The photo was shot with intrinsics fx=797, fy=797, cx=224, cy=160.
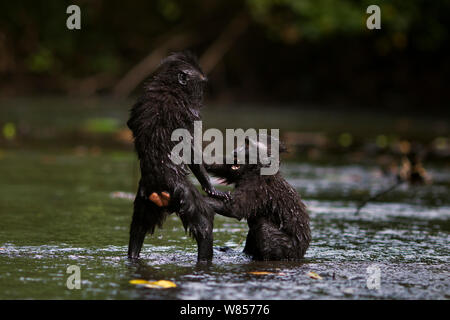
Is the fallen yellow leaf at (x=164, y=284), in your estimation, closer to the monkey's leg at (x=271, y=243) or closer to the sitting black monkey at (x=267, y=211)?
the sitting black monkey at (x=267, y=211)

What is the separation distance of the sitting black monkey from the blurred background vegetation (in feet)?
41.4

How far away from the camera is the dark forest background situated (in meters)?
23.6

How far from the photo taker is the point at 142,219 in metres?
5.19

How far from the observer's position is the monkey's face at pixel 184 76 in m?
5.11

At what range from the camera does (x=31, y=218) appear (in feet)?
22.8

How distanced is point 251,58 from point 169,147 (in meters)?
22.8

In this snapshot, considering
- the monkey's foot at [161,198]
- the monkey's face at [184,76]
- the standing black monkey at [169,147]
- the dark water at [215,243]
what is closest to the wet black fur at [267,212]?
the dark water at [215,243]

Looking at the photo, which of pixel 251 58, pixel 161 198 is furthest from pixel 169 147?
pixel 251 58

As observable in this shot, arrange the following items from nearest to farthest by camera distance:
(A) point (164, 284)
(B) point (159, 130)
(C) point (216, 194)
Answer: (A) point (164, 284) → (B) point (159, 130) → (C) point (216, 194)

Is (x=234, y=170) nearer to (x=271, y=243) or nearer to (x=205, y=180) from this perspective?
(x=205, y=180)

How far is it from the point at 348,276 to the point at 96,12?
82.8ft

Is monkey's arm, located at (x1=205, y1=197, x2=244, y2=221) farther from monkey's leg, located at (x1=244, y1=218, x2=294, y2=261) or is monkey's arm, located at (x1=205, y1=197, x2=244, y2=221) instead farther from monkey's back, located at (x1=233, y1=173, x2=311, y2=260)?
monkey's leg, located at (x1=244, y1=218, x2=294, y2=261)

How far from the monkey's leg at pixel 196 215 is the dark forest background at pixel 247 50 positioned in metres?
18.0
